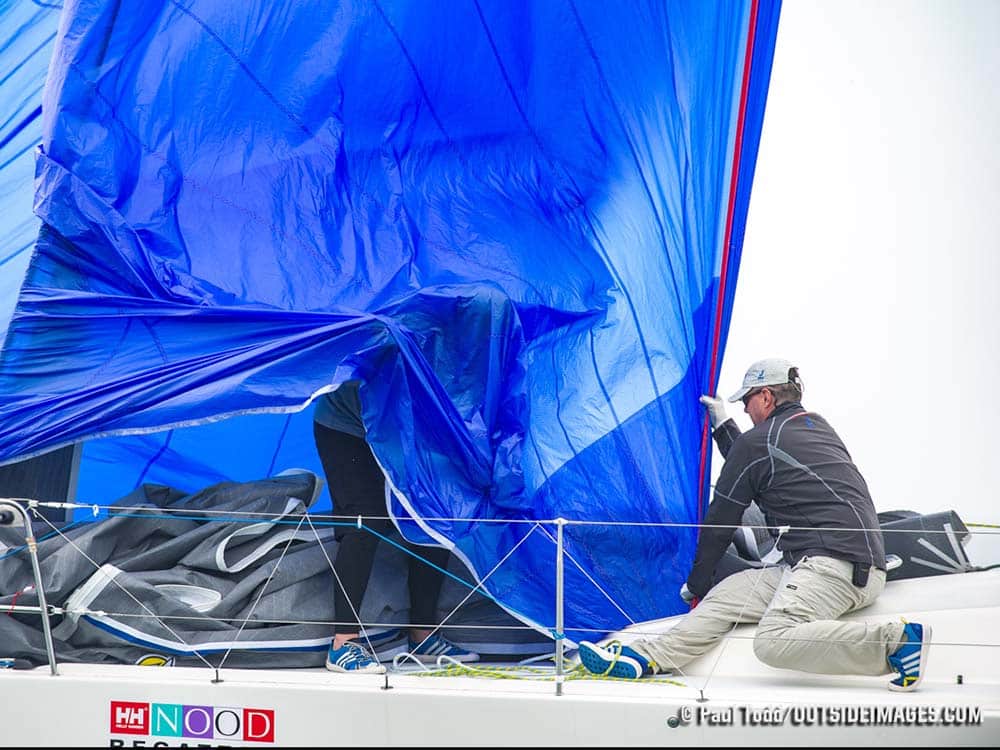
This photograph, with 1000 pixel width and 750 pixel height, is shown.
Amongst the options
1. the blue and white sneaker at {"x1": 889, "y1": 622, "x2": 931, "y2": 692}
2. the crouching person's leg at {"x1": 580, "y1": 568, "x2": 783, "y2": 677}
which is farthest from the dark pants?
the blue and white sneaker at {"x1": 889, "y1": 622, "x2": 931, "y2": 692}

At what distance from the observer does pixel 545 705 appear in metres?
2.03

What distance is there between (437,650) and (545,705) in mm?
492

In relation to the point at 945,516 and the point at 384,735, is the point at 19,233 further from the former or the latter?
the point at 945,516

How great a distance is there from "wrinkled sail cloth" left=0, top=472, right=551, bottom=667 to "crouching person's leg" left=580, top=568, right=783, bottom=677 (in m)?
0.30

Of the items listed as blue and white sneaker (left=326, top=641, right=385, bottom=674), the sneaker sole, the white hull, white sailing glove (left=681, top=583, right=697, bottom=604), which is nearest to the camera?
the white hull

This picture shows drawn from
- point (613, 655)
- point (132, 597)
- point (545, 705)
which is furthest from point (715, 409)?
point (132, 597)

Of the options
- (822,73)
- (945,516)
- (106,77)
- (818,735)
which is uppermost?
(822,73)

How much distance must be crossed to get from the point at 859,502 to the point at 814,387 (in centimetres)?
108

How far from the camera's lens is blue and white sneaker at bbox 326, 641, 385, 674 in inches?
90.5

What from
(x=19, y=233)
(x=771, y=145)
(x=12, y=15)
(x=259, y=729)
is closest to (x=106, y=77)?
(x=19, y=233)

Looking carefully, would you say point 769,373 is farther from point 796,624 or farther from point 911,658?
point 911,658

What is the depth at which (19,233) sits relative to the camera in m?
2.93

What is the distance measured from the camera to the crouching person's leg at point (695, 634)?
2.21 meters

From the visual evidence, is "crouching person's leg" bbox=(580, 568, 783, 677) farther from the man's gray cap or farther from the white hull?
the man's gray cap
